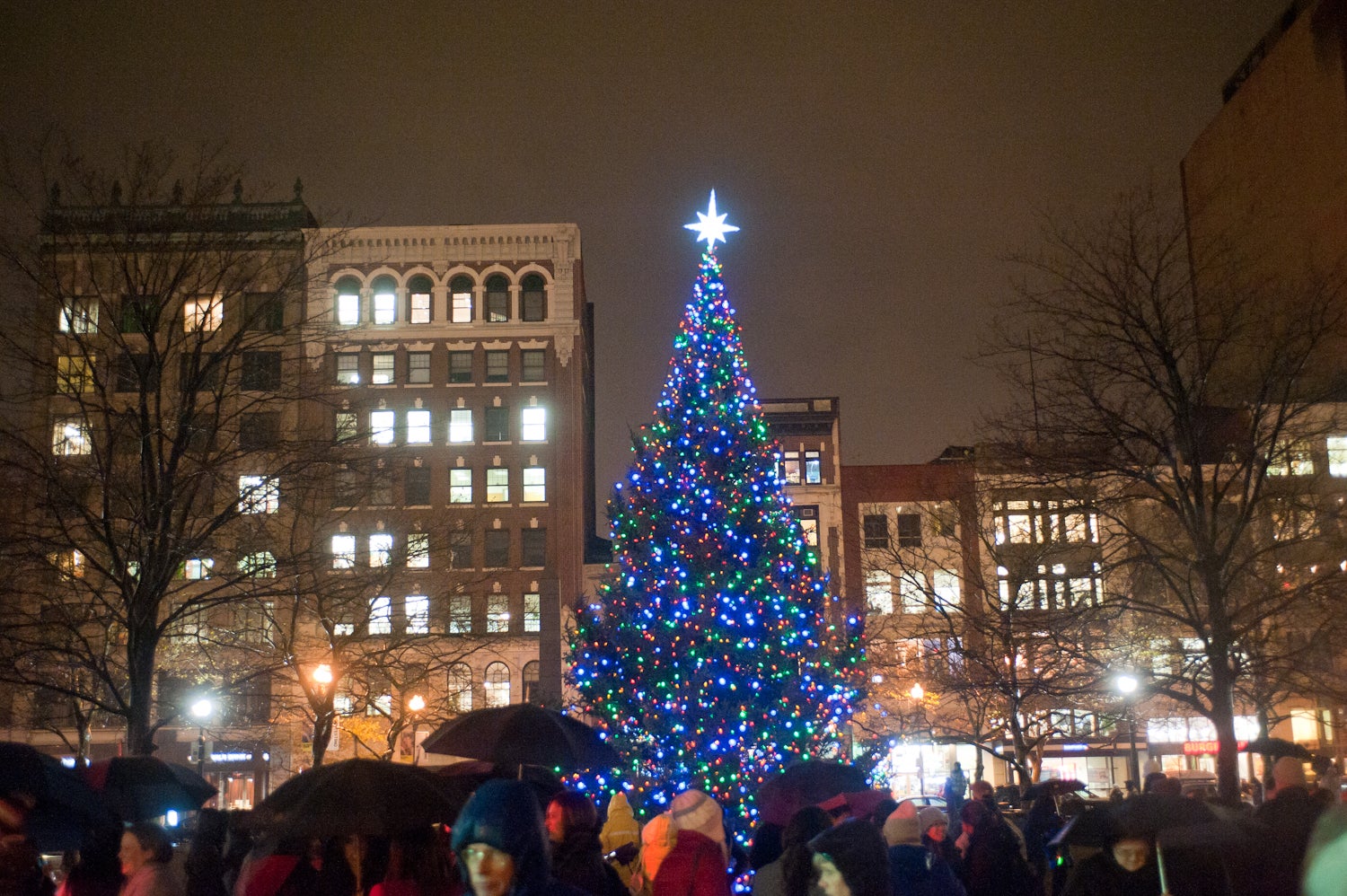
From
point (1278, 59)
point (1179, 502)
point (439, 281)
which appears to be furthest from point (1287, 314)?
point (439, 281)

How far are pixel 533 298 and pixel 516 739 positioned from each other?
5150cm

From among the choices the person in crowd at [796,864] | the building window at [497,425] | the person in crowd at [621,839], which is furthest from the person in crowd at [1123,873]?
the building window at [497,425]

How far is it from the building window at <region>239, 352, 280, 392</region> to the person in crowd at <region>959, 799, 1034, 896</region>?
13929 millimetres

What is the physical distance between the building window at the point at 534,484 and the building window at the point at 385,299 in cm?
949

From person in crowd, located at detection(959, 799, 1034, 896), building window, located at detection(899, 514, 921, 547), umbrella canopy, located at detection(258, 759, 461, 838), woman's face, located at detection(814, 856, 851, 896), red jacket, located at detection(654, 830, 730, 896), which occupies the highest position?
building window, located at detection(899, 514, 921, 547)

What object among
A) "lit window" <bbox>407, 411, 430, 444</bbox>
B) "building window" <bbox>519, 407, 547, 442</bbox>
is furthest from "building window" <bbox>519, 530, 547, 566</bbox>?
"lit window" <bbox>407, 411, 430, 444</bbox>

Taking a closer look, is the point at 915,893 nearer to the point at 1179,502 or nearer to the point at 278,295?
the point at 1179,502

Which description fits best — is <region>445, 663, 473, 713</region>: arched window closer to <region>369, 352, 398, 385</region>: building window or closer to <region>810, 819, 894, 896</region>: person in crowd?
<region>369, 352, 398, 385</region>: building window

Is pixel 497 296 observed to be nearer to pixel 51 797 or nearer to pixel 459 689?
pixel 459 689

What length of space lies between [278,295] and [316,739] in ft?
50.7

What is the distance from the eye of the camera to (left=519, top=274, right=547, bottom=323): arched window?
62000 millimetres

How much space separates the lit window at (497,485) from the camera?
60.3 m

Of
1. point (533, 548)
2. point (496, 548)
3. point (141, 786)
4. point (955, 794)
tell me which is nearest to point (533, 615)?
point (533, 548)

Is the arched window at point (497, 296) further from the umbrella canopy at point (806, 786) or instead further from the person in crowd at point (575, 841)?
the person in crowd at point (575, 841)
